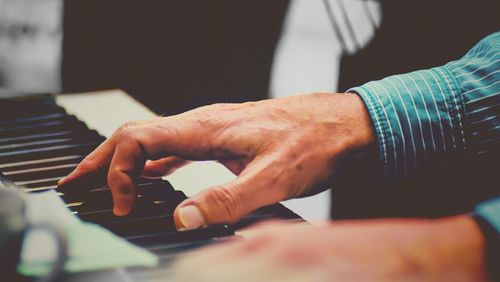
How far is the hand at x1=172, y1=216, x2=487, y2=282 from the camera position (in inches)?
18.8

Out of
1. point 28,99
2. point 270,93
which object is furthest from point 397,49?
point 28,99

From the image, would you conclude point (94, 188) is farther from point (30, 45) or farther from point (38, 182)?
point (30, 45)

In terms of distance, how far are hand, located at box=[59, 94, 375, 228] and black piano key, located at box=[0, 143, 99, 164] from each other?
193 millimetres

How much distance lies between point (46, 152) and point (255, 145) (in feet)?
1.44

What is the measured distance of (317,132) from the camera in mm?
1011

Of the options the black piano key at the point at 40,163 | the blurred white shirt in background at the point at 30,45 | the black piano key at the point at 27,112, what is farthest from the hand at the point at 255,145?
the blurred white shirt in background at the point at 30,45

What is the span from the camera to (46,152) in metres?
1.23

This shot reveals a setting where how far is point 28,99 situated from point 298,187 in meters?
0.88

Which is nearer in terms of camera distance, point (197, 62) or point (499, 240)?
point (499, 240)

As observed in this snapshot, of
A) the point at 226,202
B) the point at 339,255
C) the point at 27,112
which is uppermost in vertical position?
the point at 339,255

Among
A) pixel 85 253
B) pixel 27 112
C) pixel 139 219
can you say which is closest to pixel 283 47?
pixel 27 112

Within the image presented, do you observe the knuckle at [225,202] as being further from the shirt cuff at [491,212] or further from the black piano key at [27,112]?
the black piano key at [27,112]

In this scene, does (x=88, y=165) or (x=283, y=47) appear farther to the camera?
(x=283, y=47)

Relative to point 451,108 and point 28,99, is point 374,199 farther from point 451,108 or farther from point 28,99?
point 28,99
